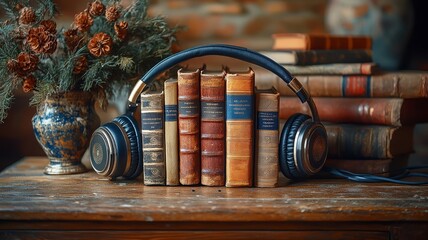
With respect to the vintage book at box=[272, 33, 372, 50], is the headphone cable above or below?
below

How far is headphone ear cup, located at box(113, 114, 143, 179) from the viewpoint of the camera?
1.21 metres

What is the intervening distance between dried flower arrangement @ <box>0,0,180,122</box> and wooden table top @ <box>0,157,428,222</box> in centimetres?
20

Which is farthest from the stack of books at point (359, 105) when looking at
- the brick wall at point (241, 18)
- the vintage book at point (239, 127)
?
the brick wall at point (241, 18)

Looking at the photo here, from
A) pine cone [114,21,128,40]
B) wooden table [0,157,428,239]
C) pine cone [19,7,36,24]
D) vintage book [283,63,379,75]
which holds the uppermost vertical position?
pine cone [19,7,36,24]

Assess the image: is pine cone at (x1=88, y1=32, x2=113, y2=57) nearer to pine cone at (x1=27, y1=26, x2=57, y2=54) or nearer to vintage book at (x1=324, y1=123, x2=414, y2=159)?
pine cone at (x1=27, y1=26, x2=57, y2=54)

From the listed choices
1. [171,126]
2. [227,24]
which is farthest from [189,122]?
[227,24]

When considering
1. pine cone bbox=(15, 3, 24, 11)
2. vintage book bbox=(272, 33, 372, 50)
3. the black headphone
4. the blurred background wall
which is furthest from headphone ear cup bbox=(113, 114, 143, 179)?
the blurred background wall

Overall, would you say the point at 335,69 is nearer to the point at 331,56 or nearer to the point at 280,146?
the point at 331,56

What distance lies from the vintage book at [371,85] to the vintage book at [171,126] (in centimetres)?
29

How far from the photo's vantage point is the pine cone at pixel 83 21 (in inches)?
49.6

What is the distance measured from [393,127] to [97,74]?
0.59m

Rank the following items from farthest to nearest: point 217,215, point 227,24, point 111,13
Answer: point 227,24
point 111,13
point 217,215

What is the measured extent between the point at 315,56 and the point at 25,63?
1.98ft

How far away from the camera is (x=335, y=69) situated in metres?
1.36
